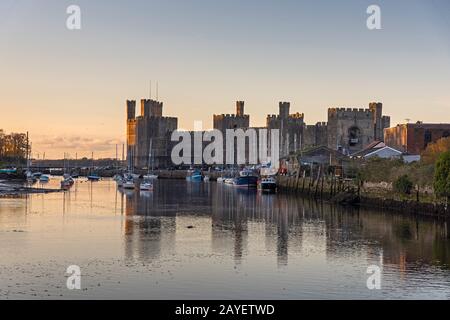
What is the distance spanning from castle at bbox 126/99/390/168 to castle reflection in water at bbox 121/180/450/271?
36.8 metres

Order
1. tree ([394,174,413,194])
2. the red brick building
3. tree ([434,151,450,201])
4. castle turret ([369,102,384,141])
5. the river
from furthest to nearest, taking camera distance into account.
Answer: castle turret ([369,102,384,141]) → the red brick building → tree ([394,174,413,194]) → tree ([434,151,450,201]) → the river

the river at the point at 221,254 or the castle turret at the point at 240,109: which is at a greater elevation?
the castle turret at the point at 240,109

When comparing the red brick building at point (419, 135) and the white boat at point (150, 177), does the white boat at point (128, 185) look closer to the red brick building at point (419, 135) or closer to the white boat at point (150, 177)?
the red brick building at point (419, 135)

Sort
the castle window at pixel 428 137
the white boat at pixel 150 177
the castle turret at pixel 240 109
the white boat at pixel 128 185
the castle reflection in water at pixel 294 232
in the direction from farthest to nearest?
the castle turret at pixel 240 109
the white boat at pixel 150 177
the white boat at pixel 128 185
the castle window at pixel 428 137
the castle reflection in water at pixel 294 232

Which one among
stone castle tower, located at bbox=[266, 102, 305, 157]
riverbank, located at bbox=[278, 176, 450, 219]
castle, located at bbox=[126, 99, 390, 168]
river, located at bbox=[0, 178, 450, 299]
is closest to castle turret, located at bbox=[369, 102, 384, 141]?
castle, located at bbox=[126, 99, 390, 168]

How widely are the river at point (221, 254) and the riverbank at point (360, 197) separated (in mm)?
834

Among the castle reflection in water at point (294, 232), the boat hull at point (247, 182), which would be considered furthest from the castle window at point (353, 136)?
the castle reflection in water at point (294, 232)

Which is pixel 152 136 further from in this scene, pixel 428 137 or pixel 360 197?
pixel 360 197

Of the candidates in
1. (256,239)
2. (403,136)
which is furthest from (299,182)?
(256,239)

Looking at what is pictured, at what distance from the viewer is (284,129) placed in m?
97.9

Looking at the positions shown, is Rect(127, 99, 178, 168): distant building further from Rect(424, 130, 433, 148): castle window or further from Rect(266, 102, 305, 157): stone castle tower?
Rect(424, 130, 433, 148): castle window

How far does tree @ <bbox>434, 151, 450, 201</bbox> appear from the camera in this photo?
96.9 ft

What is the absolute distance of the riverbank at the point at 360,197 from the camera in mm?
31567
